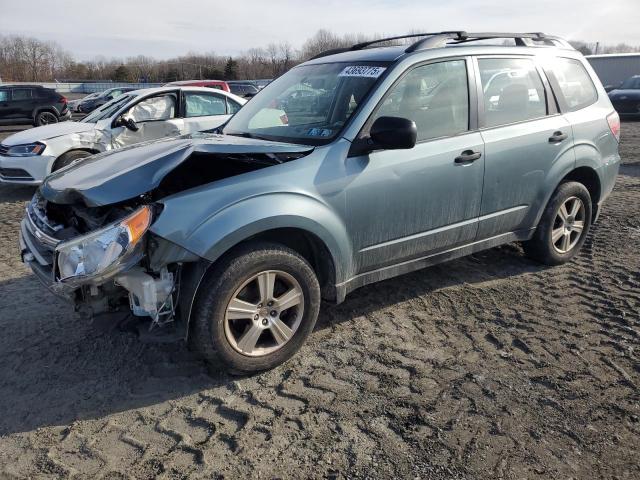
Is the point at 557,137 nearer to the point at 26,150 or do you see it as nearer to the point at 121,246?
the point at 121,246

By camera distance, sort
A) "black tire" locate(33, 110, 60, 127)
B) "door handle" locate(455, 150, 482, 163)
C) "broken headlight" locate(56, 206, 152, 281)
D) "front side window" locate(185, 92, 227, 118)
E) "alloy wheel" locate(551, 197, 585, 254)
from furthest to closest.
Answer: "black tire" locate(33, 110, 60, 127) < "front side window" locate(185, 92, 227, 118) < "alloy wheel" locate(551, 197, 585, 254) < "door handle" locate(455, 150, 482, 163) < "broken headlight" locate(56, 206, 152, 281)

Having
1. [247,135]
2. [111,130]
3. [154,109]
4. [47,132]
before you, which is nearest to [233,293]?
[247,135]

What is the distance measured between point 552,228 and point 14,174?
7.40 m

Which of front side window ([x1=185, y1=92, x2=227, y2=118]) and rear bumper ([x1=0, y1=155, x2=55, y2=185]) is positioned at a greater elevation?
front side window ([x1=185, y1=92, x2=227, y2=118])

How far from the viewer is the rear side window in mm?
4578

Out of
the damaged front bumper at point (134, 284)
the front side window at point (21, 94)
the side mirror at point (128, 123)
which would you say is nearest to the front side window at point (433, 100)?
the damaged front bumper at point (134, 284)

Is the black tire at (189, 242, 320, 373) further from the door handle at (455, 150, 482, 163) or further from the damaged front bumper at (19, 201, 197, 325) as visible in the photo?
the door handle at (455, 150, 482, 163)

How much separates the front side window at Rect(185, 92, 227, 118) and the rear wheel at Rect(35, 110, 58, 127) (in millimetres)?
13940

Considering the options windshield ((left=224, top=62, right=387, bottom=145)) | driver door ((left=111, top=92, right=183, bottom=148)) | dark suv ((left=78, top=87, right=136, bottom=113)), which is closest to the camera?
windshield ((left=224, top=62, right=387, bottom=145))

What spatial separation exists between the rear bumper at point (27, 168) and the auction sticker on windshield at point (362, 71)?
5.61m

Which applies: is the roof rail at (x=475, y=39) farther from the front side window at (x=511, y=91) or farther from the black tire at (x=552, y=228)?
the black tire at (x=552, y=228)

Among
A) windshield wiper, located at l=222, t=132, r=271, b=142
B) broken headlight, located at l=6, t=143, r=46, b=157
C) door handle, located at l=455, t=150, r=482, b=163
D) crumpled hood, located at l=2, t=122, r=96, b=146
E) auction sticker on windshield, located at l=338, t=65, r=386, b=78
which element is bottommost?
broken headlight, located at l=6, t=143, r=46, b=157

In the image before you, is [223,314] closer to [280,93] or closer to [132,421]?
[132,421]

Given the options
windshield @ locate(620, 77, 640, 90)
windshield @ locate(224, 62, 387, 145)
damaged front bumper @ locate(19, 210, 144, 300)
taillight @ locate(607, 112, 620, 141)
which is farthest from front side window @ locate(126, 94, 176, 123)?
windshield @ locate(620, 77, 640, 90)
